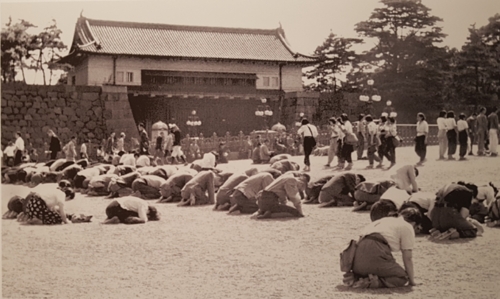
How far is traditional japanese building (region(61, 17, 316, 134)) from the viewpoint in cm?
511

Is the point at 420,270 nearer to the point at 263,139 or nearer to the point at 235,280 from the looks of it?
the point at 235,280

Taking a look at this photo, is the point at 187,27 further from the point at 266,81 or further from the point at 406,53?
the point at 406,53

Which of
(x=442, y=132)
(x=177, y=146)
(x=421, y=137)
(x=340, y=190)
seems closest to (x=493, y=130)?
(x=442, y=132)

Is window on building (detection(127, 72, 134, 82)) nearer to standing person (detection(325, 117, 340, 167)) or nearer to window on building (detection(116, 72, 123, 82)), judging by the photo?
window on building (detection(116, 72, 123, 82))

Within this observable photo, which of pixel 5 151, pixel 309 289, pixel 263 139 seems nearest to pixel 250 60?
pixel 263 139

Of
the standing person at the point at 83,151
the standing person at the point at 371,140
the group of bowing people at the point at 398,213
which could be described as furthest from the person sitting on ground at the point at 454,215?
the standing person at the point at 83,151

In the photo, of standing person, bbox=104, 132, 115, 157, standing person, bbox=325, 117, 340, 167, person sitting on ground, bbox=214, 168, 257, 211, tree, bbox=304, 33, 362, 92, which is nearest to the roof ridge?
tree, bbox=304, 33, 362, 92

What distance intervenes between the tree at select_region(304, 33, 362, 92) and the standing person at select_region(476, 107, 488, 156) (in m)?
0.90

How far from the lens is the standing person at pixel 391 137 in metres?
4.28

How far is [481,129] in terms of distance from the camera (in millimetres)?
4047

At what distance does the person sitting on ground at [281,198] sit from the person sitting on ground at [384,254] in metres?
1.14

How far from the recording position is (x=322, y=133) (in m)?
4.87

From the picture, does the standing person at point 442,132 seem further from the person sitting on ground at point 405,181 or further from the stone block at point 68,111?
the stone block at point 68,111

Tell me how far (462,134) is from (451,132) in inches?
3.0
